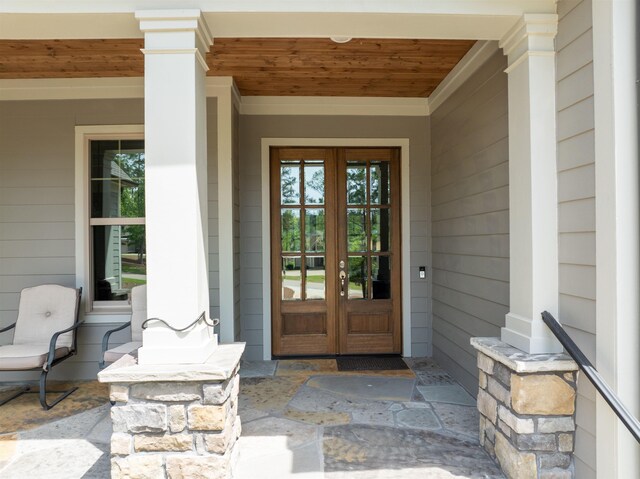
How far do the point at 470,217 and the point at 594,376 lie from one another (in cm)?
175

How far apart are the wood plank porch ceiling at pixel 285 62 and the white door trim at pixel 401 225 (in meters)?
0.49

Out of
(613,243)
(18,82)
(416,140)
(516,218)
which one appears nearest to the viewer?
(613,243)

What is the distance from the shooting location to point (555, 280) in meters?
2.26

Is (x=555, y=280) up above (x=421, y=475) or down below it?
above

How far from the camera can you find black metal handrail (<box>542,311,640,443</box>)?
1695mm

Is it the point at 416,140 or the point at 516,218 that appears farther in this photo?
the point at 416,140

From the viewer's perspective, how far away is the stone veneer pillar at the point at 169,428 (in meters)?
2.12

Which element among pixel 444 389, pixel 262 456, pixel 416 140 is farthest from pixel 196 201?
pixel 416 140

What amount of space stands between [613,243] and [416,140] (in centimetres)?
286

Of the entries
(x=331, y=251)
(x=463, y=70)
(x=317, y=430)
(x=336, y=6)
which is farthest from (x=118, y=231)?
(x=463, y=70)

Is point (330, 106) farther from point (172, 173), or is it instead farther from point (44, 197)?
point (44, 197)

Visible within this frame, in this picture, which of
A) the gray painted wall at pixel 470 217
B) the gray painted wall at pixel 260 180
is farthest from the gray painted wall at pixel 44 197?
the gray painted wall at pixel 470 217

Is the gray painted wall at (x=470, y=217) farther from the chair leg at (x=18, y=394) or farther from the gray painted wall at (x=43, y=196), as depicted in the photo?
the chair leg at (x=18, y=394)

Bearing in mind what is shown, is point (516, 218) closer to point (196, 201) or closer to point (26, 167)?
point (196, 201)
